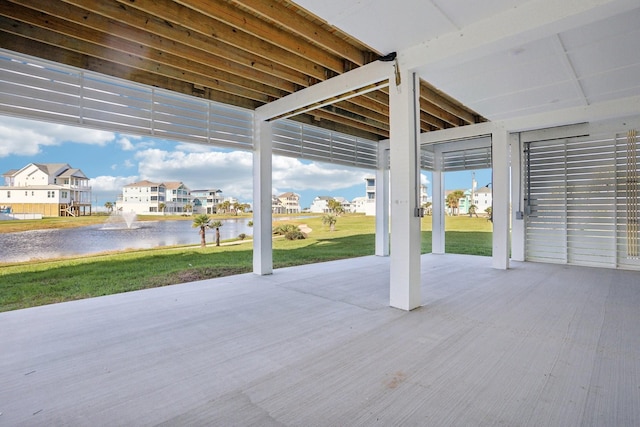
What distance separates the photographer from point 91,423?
1.64m

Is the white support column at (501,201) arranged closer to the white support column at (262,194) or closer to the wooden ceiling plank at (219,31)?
the wooden ceiling plank at (219,31)

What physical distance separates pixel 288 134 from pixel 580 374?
546 centimetres

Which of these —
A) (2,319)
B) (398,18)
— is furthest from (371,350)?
(2,319)

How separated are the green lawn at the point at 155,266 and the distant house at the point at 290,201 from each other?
1.48ft

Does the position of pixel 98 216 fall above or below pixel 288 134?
below

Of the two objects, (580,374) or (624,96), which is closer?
(580,374)

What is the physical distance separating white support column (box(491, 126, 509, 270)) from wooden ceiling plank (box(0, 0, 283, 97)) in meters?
4.86

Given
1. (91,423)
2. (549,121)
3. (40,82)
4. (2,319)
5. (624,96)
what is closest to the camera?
(91,423)

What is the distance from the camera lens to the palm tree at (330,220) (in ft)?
39.8

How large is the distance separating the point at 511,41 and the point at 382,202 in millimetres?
5407

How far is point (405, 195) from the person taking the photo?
3.60 m

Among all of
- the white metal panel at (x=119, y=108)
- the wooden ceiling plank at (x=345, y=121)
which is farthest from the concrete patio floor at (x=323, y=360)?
the wooden ceiling plank at (x=345, y=121)

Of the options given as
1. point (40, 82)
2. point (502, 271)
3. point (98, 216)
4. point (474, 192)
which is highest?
point (40, 82)

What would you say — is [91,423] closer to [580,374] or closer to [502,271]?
[580,374]
